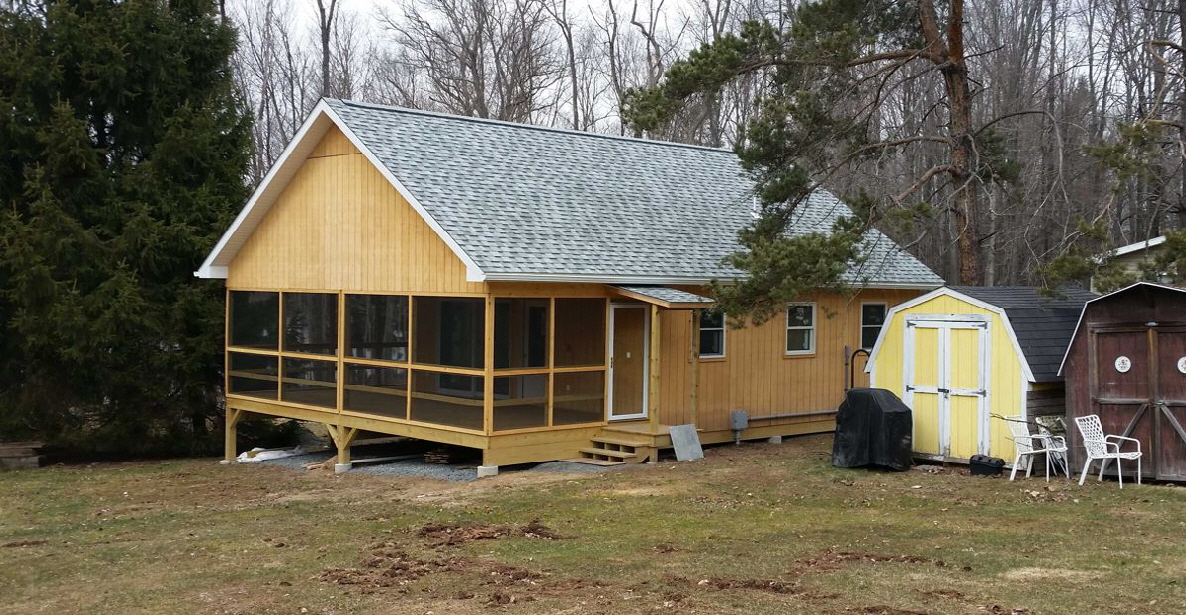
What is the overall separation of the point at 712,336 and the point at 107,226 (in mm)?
11034

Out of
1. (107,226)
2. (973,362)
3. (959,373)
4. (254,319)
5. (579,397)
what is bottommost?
(579,397)

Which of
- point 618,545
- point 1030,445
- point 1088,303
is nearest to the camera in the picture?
point 618,545

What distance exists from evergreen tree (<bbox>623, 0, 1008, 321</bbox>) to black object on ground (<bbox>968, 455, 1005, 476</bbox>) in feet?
9.55

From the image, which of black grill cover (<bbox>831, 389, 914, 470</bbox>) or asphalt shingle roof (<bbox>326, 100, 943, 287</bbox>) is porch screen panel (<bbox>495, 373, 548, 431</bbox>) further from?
black grill cover (<bbox>831, 389, 914, 470</bbox>)

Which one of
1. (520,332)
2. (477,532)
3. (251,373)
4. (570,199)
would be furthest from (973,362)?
(251,373)

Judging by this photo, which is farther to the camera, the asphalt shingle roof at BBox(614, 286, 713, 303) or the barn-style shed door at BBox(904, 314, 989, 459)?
the asphalt shingle roof at BBox(614, 286, 713, 303)

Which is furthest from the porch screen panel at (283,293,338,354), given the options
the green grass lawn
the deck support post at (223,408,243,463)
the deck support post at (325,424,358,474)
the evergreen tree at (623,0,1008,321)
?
the evergreen tree at (623,0,1008,321)

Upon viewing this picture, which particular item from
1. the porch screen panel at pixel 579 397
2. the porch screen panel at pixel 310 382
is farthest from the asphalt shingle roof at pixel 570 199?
the porch screen panel at pixel 310 382

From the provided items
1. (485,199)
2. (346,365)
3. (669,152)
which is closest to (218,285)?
(346,365)

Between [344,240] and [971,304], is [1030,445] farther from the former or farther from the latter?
[344,240]

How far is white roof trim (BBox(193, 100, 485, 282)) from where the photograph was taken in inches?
613

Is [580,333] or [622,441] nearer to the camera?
[622,441]

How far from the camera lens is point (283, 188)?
1942cm

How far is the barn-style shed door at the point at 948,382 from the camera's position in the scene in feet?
47.8
